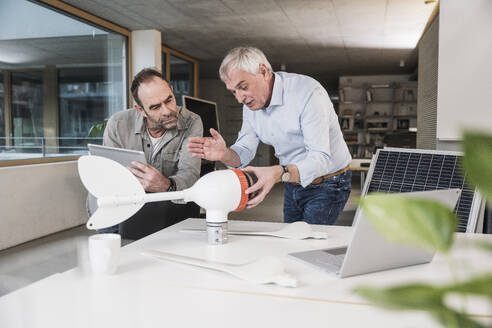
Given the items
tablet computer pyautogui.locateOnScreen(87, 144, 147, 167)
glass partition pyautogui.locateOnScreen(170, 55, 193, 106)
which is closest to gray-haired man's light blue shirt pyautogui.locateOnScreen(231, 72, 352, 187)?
tablet computer pyautogui.locateOnScreen(87, 144, 147, 167)

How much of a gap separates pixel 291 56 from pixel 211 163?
166 inches

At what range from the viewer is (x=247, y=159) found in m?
2.35

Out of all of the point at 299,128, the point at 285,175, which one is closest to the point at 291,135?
the point at 299,128

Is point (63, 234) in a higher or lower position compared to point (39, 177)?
lower

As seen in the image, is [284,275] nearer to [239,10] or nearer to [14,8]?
[14,8]

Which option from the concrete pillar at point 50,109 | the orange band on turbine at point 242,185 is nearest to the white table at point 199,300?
the orange band on turbine at point 242,185

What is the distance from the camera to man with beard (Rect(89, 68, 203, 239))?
2262 millimetres

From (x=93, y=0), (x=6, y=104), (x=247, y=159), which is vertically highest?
(x=93, y=0)

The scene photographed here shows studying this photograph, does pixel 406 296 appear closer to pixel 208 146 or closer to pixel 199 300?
pixel 199 300

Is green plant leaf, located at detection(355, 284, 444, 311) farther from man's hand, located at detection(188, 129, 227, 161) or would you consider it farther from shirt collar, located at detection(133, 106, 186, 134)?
shirt collar, located at detection(133, 106, 186, 134)

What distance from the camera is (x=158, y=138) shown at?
249 centimetres

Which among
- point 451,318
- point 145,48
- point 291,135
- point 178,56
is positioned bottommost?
point 451,318

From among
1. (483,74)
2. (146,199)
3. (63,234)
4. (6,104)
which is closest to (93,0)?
(6,104)

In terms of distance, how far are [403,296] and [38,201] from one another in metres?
5.06
